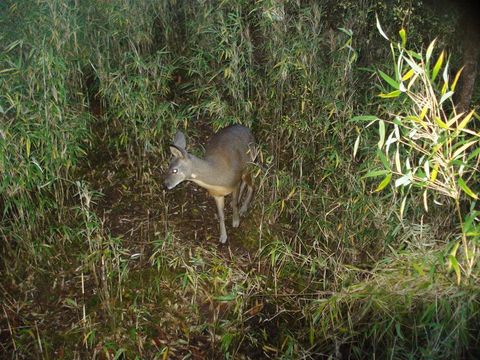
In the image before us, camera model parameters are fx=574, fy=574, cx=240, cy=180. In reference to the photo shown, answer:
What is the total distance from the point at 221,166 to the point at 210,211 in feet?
1.76

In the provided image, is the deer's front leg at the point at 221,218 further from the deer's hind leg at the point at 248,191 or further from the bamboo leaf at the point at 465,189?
the bamboo leaf at the point at 465,189

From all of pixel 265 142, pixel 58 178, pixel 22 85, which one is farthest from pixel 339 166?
pixel 22 85

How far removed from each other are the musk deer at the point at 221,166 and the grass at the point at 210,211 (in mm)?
151

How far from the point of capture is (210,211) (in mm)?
4969

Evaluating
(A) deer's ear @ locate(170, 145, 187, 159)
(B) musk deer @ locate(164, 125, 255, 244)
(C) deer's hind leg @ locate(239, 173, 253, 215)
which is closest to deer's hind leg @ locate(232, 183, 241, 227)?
(B) musk deer @ locate(164, 125, 255, 244)

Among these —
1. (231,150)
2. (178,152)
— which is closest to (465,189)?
(178,152)

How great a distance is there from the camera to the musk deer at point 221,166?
4330 mm

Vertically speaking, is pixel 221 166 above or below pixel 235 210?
above

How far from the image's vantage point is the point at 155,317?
155 inches

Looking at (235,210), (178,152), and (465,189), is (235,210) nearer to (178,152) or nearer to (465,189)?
(178,152)

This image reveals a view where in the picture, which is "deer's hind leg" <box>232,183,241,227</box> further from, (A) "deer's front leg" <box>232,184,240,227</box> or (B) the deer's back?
(B) the deer's back

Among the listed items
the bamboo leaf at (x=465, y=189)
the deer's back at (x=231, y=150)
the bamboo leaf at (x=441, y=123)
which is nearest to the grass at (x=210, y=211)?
the deer's back at (x=231, y=150)

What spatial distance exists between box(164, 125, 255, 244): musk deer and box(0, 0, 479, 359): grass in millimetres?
151

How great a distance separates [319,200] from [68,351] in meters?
2.05
